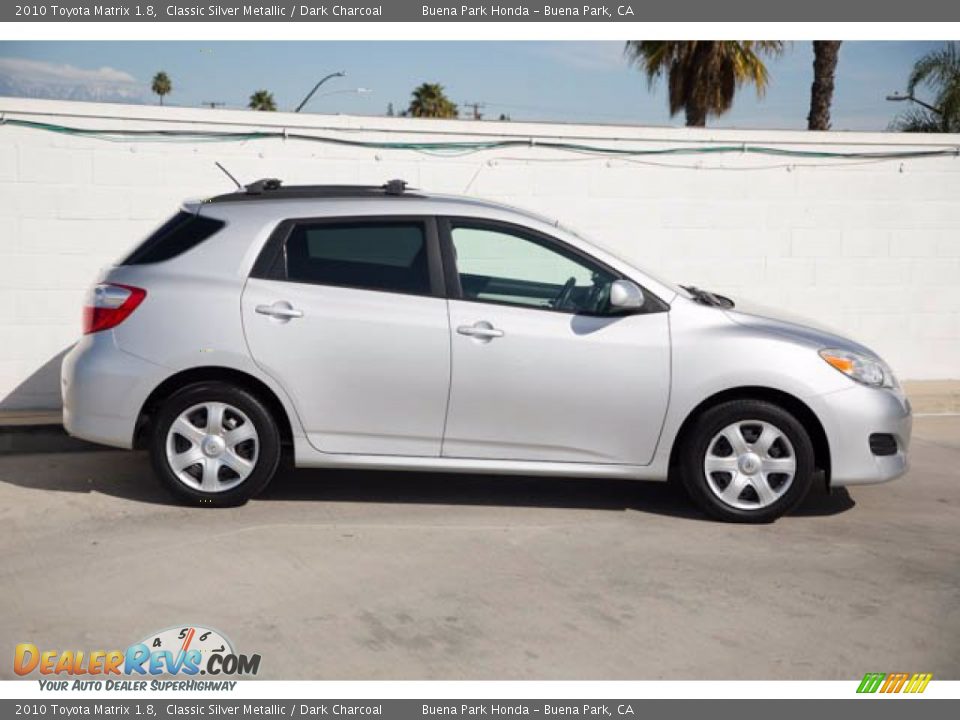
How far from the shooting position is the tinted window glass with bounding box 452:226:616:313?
264 inches

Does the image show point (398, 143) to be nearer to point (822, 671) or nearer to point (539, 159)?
point (539, 159)

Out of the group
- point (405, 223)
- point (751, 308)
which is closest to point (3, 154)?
point (405, 223)

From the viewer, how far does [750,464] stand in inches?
262

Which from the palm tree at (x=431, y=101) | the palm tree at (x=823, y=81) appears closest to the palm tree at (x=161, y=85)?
the palm tree at (x=431, y=101)

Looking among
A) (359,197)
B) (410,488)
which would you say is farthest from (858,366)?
(359,197)

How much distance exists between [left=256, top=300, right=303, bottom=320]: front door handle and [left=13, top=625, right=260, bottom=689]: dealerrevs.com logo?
7.16ft

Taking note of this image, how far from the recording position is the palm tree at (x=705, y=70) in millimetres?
22641

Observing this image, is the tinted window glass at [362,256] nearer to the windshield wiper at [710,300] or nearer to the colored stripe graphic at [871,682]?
the windshield wiper at [710,300]

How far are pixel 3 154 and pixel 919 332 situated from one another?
7.72 m

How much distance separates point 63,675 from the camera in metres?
4.51

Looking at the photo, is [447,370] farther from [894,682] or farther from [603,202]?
[603,202]

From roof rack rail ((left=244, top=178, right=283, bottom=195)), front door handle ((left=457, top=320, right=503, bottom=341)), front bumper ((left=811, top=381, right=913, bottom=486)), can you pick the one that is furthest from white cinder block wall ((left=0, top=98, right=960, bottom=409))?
front bumper ((left=811, top=381, right=913, bottom=486))

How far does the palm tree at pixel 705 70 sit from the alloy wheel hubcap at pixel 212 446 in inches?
683

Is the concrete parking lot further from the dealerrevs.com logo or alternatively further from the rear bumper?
the rear bumper
